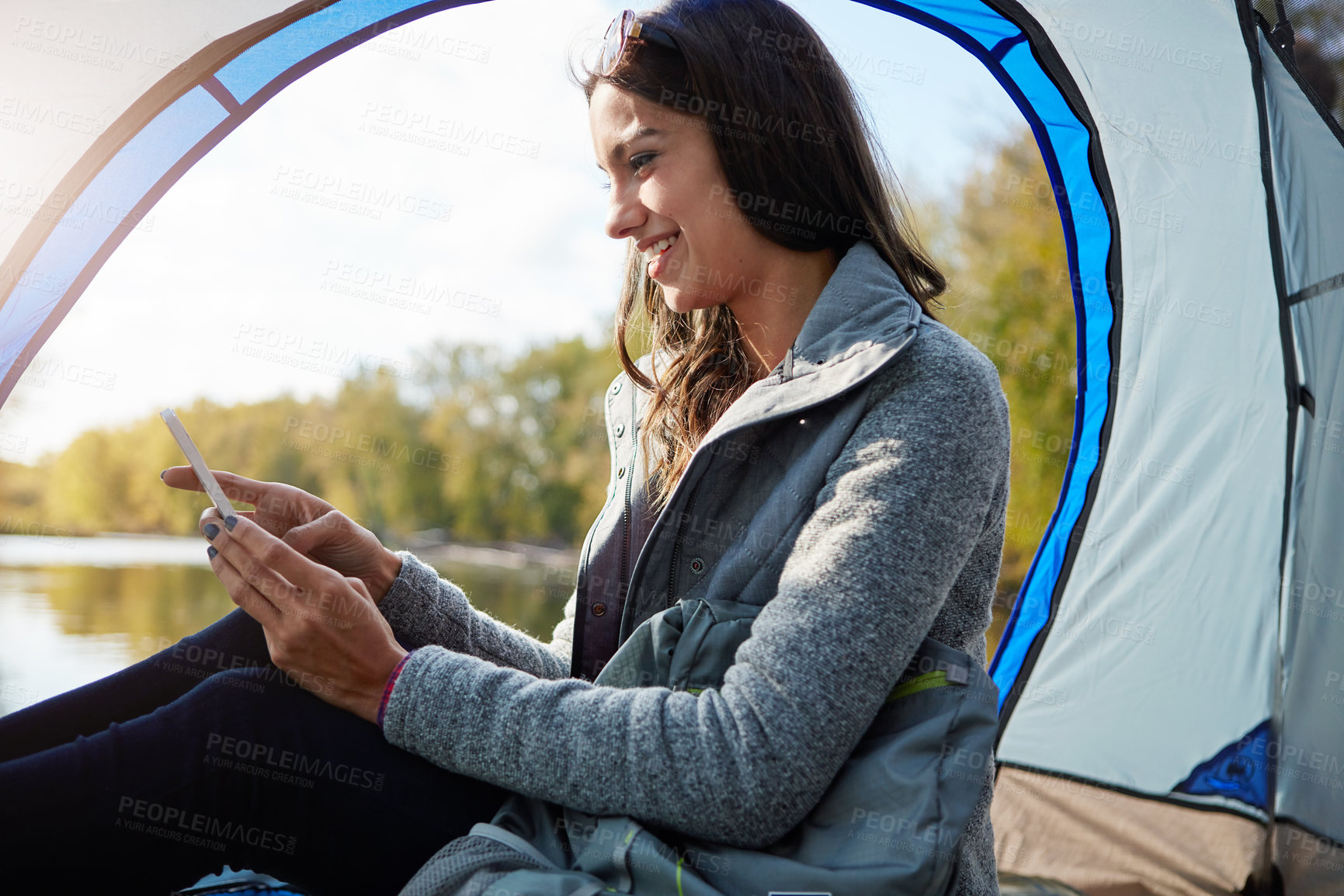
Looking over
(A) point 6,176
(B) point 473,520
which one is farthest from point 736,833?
(B) point 473,520

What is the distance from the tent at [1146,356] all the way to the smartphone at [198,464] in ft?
1.80

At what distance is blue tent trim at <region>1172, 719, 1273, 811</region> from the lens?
180 centimetres

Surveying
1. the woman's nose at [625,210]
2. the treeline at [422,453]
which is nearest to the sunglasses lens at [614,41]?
the woman's nose at [625,210]

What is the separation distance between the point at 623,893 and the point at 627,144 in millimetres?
859

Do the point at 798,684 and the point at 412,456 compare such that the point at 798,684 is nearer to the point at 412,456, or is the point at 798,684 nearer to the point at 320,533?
the point at 320,533

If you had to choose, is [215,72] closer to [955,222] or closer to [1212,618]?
[1212,618]

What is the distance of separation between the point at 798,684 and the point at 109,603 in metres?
6.72

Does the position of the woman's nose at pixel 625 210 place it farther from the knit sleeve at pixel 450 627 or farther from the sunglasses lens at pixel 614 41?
the knit sleeve at pixel 450 627

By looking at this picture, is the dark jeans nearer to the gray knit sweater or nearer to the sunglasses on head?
the gray knit sweater

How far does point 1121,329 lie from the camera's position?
1.90 m

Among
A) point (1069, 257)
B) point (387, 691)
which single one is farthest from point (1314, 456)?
point (387, 691)

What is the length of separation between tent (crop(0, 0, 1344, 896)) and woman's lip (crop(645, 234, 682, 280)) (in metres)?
0.78

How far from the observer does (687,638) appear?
958 millimetres

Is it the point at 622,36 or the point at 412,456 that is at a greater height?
the point at 622,36
